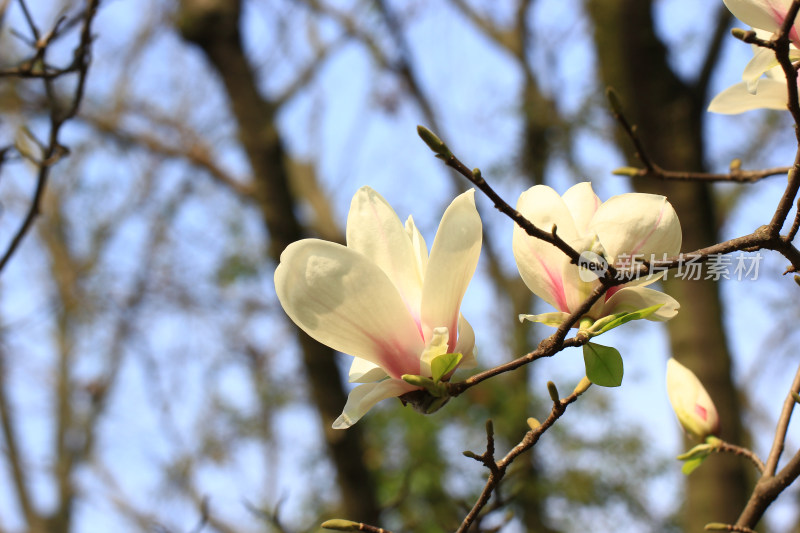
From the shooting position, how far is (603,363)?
0.40 metres

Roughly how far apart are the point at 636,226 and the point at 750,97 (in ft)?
0.59

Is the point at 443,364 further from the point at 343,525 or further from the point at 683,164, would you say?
the point at 683,164

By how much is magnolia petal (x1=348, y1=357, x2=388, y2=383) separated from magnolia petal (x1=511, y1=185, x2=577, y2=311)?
0.33 ft

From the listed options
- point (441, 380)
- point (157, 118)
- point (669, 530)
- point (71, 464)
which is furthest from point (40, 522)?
point (441, 380)

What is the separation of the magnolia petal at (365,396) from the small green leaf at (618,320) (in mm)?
104

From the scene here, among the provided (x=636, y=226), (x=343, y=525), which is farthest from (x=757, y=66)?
(x=343, y=525)

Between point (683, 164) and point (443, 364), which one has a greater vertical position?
point (683, 164)

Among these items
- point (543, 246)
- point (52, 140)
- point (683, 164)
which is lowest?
point (543, 246)

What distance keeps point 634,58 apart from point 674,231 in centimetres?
143

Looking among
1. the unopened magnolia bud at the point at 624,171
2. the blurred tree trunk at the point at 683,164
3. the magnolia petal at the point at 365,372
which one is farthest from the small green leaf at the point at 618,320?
the blurred tree trunk at the point at 683,164

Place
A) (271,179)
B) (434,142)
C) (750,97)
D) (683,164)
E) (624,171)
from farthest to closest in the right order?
(271,179), (683,164), (624,171), (750,97), (434,142)

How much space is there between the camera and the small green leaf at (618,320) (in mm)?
379

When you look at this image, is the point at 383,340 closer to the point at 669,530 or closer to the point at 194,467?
the point at 669,530

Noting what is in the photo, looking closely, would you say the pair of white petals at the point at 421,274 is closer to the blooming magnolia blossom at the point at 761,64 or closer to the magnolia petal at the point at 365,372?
the magnolia petal at the point at 365,372
